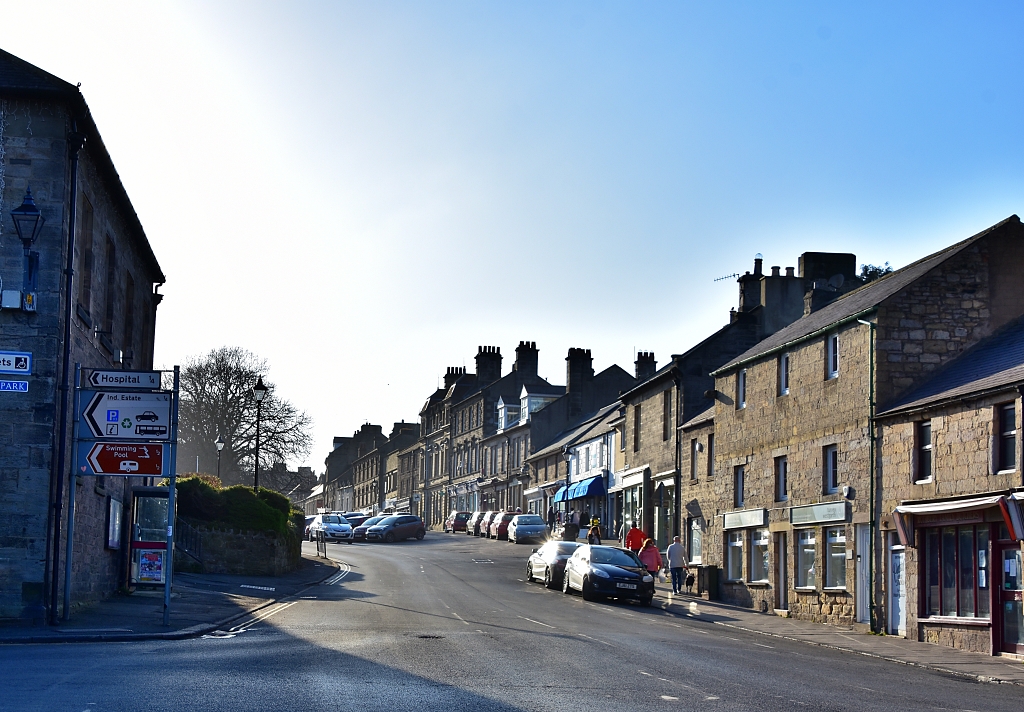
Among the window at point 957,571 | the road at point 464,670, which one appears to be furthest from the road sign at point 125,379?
the window at point 957,571

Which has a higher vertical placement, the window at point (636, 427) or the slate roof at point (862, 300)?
the slate roof at point (862, 300)

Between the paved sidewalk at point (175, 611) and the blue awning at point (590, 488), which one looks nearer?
the paved sidewalk at point (175, 611)

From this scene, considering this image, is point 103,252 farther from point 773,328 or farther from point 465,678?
point 773,328

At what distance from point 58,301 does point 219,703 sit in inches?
427

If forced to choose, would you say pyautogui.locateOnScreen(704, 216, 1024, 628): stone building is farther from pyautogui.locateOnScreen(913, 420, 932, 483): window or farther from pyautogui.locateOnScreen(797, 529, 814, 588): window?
pyautogui.locateOnScreen(913, 420, 932, 483): window

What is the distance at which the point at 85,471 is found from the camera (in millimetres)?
20016

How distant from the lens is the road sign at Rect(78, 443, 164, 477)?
66.0ft

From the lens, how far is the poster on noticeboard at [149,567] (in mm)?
23656

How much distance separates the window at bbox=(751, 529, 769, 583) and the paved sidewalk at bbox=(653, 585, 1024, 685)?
1135 mm

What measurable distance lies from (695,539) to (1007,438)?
19.0 metres

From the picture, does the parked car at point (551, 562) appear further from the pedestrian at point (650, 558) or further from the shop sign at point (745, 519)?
the shop sign at point (745, 519)

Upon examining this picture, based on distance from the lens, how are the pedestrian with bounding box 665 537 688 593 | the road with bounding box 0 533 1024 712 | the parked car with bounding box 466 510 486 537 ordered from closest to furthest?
the road with bounding box 0 533 1024 712 → the pedestrian with bounding box 665 537 688 593 → the parked car with bounding box 466 510 486 537

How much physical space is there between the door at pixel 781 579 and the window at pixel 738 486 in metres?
3.26

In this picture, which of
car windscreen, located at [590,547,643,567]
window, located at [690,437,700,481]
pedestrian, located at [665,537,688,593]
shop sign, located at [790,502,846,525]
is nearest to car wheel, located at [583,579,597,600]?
car windscreen, located at [590,547,643,567]
